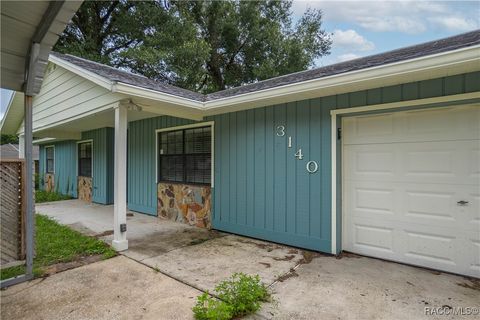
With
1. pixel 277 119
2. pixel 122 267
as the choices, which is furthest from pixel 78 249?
pixel 277 119

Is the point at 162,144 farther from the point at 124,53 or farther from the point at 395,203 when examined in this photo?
the point at 124,53

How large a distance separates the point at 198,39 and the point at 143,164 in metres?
8.05

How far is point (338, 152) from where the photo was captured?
149 inches

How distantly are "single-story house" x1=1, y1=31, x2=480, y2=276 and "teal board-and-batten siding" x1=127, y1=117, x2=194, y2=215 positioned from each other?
0.90 meters

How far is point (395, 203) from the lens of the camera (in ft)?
11.4

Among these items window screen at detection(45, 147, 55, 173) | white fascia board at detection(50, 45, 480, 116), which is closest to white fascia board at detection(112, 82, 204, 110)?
white fascia board at detection(50, 45, 480, 116)

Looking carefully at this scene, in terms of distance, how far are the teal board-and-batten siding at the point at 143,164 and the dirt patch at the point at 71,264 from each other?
2795mm

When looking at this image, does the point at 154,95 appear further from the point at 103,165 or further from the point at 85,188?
the point at 85,188

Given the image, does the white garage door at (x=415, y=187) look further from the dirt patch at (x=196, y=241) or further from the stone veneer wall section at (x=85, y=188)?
the stone veneer wall section at (x=85, y=188)

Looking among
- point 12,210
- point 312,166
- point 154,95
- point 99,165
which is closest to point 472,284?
point 312,166

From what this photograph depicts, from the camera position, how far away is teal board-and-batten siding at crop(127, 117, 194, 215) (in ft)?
21.3

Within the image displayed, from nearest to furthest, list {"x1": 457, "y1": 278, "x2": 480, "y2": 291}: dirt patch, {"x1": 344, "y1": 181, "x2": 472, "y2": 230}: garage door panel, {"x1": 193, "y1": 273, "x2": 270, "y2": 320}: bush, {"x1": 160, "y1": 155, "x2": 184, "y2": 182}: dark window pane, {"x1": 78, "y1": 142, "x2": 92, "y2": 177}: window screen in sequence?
{"x1": 193, "y1": 273, "x2": 270, "y2": 320}: bush
{"x1": 457, "y1": 278, "x2": 480, "y2": 291}: dirt patch
{"x1": 344, "y1": 181, "x2": 472, "y2": 230}: garage door panel
{"x1": 160, "y1": 155, "x2": 184, "y2": 182}: dark window pane
{"x1": 78, "y1": 142, "x2": 92, "y2": 177}: window screen

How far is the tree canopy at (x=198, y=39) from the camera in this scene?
11633 mm

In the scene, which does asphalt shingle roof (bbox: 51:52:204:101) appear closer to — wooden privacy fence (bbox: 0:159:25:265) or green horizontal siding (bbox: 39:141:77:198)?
wooden privacy fence (bbox: 0:159:25:265)
